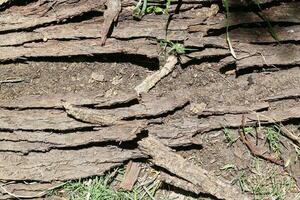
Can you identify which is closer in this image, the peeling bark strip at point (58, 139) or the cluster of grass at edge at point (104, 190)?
the peeling bark strip at point (58, 139)

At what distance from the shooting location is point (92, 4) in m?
2.53

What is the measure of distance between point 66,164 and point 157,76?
761 millimetres

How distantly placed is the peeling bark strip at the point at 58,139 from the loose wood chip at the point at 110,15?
0.53m

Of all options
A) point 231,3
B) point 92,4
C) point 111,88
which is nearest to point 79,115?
point 111,88

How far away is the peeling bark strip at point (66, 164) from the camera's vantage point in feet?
8.24

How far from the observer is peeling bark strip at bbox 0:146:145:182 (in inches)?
98.9

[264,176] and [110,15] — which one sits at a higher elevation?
[110,15]

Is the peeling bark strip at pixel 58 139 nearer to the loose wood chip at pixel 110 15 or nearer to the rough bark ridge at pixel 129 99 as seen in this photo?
the rough bark ridge at pixel 129 99

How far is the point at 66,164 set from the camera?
2514 millimetres

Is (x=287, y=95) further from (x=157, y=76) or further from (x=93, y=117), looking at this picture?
(x=93, y=117)

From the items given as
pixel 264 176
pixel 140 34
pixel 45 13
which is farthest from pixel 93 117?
pixel 264 176

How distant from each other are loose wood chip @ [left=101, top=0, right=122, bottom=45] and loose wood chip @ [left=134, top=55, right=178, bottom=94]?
35cm

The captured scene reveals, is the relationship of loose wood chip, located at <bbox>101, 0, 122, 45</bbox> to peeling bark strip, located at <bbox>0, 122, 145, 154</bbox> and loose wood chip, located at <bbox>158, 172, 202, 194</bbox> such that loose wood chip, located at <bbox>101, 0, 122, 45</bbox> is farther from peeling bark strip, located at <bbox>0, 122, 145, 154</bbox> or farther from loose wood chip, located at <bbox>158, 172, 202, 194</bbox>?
loose wood chip, located at <bbox>158, 172, 202, 194</bbox>

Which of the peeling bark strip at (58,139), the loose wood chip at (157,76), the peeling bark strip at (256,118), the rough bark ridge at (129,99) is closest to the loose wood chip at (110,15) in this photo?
the rough bark ridge at (129,99)
